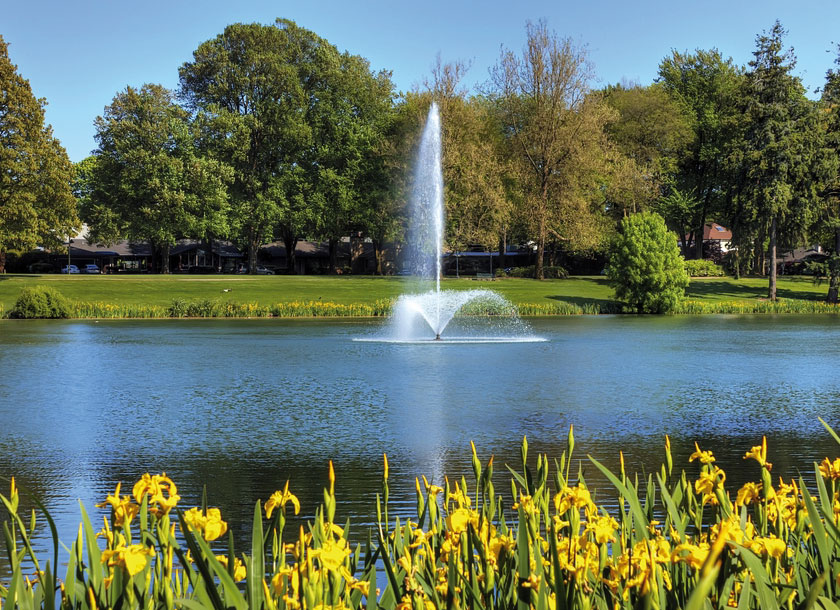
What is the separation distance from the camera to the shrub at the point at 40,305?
40.9 metres

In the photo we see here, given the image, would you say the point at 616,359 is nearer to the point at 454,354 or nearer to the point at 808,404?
the point at 454,354

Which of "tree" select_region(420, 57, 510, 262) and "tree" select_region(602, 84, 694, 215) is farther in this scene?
"tree" select_region(602, 84, 694, 215)

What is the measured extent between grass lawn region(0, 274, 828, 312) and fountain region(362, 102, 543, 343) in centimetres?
301

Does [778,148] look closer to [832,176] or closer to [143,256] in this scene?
[832,176]

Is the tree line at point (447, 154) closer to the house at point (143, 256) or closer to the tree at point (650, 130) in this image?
the tree at point (650, 130)

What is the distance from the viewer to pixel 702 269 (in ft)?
228

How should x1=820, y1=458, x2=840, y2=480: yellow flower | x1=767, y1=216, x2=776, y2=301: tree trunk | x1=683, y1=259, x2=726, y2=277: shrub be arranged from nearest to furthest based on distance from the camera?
1. x1=820, y1=458, x2=840, y2=480: yellow flower
2. x1=767, y1=216, x2=776, y2=301: tree trunk
3. x1=683, y1=259, x2=726, y2=277: shrub

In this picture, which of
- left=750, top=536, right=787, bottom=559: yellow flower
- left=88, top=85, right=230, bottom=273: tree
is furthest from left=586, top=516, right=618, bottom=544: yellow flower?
left=88, top=85, right=230, bottom=273: tree

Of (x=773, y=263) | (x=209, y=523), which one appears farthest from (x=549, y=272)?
(x=209, y=523)

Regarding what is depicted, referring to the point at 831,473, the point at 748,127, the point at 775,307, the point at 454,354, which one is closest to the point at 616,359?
the point at 454,354

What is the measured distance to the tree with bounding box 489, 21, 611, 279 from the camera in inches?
2330

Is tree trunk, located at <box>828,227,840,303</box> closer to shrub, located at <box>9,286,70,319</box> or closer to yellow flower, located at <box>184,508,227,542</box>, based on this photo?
shrub, located at <box>9,286,70,319</box>

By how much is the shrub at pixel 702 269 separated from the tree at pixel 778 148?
40.5 feet

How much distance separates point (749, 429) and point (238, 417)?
766 centimetres
